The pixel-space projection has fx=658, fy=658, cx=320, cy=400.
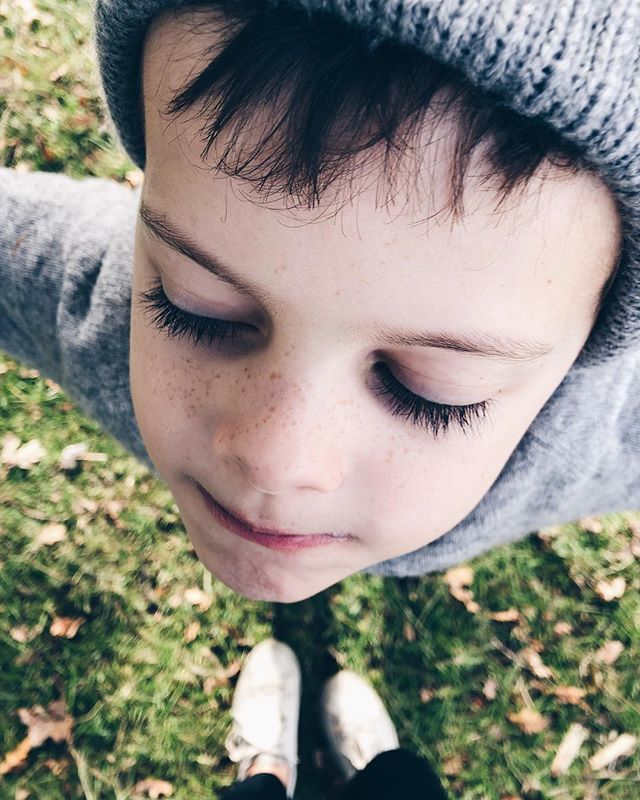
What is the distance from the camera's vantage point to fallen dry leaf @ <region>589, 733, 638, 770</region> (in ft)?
10.6

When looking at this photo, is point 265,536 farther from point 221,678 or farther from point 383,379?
point 221,678

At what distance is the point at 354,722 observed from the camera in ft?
10.1

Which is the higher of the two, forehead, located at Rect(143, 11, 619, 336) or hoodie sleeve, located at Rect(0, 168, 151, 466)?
forehead, located at Rect(143, 11, 619, 336)

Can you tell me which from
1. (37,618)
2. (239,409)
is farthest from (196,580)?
(239,409)

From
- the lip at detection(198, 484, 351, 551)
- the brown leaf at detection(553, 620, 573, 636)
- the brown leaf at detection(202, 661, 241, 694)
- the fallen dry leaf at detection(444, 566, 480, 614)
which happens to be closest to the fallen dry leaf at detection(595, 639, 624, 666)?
the brown leaf at detection(553, 620, 573, 636)

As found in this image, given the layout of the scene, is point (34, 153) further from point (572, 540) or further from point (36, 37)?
point (572, 540)

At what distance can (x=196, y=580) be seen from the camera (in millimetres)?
3242

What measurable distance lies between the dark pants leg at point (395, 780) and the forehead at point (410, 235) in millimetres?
2446

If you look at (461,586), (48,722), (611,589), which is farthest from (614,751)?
(48,722)

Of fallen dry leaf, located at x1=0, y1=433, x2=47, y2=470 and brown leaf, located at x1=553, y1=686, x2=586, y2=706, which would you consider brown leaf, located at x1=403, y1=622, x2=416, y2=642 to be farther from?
fallen dry leaf, located at x1=0, y1=433, x2=47, y2=470

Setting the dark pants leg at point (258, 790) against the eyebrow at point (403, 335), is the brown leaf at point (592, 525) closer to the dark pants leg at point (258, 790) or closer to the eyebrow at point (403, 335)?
the dark pants leg at point (258, 790)

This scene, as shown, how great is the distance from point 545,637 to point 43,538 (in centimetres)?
258

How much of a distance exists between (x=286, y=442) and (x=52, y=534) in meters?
2.52

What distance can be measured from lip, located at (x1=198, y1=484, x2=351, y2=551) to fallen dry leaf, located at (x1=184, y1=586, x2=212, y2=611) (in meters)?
1.90
